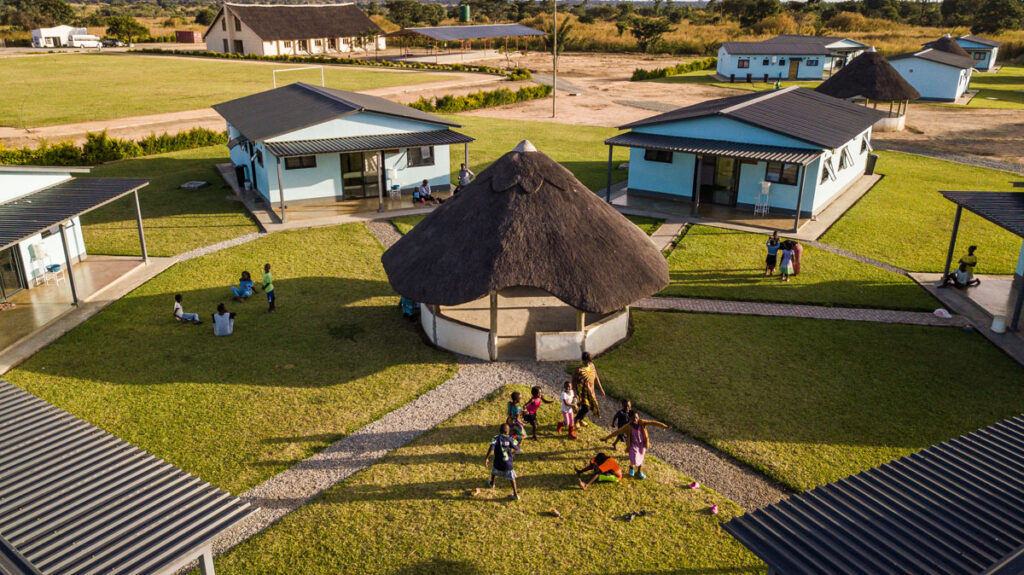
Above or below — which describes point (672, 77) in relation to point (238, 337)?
above

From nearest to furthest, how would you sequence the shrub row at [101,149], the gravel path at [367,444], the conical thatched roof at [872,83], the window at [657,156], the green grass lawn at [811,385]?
the gravel path at [367,444] < the green grass lawn at [811,385] < the window at [657,156] < the shrub row at [101,149] < the conical thatched roof at [872,83]

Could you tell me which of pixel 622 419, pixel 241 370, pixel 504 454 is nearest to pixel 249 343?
pixel 241 370

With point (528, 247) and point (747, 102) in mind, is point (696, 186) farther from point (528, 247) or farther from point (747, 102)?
point (528, 247)

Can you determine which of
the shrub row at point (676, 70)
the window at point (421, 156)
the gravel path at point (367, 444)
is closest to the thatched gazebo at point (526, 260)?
the gravel path at point (367, 444)

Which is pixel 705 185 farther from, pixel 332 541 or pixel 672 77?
pixel 672 77

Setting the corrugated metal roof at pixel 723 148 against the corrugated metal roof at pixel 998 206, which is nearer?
the corrugated metal roof at pixel 998 206

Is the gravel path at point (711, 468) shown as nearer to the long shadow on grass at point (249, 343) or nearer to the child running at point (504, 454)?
the child running at point (504, 454)

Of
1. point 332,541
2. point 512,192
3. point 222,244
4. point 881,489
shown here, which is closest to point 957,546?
point 881,489
